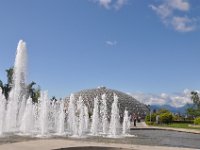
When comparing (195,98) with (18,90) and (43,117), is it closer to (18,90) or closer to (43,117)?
(18,90)

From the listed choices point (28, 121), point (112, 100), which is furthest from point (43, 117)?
point (112, 100)

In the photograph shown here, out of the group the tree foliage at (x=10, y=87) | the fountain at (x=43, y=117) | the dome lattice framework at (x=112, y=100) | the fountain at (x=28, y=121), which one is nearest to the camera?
the fountain at (x=43, y=117)

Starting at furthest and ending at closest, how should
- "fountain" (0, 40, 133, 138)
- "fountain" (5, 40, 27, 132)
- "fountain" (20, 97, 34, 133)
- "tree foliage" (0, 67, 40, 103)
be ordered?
"tree foliage" (0, 67, 40, 103), "fountain" (5, 40, 27, 132), "fountain" (20, 97, 34, 133), "fountain" (0, 40, 133, 138)

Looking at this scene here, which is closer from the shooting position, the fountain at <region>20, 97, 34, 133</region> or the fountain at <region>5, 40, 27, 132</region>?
the fountain at <region>20, 97, 34, 133</region>

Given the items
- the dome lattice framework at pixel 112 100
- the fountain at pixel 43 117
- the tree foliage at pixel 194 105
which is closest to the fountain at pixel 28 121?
the fountain at pixel 43 117

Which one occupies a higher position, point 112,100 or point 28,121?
point 112,100

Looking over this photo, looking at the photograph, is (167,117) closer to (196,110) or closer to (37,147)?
(196,110)

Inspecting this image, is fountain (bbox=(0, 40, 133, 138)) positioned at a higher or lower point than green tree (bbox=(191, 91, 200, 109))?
lower

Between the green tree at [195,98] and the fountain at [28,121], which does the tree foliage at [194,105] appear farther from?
the fountain at [28,121]

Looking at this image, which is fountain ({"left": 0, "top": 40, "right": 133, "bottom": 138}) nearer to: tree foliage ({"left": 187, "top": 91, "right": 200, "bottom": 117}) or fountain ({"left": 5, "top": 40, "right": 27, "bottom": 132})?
fountain ({"left": 5, "top": 40, "right": 27, "bottom": 132})

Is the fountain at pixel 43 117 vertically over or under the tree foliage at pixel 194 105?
under

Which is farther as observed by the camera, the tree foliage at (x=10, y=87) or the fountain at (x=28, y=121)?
the tree foliage at (x=10, y=87)

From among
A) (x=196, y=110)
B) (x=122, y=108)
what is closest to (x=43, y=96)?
(x=196, y=110)

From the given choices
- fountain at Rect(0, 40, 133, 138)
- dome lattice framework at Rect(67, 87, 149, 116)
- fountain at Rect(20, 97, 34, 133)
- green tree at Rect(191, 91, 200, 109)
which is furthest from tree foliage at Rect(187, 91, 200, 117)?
fountain at Rect(20, 97, 34, 133)
